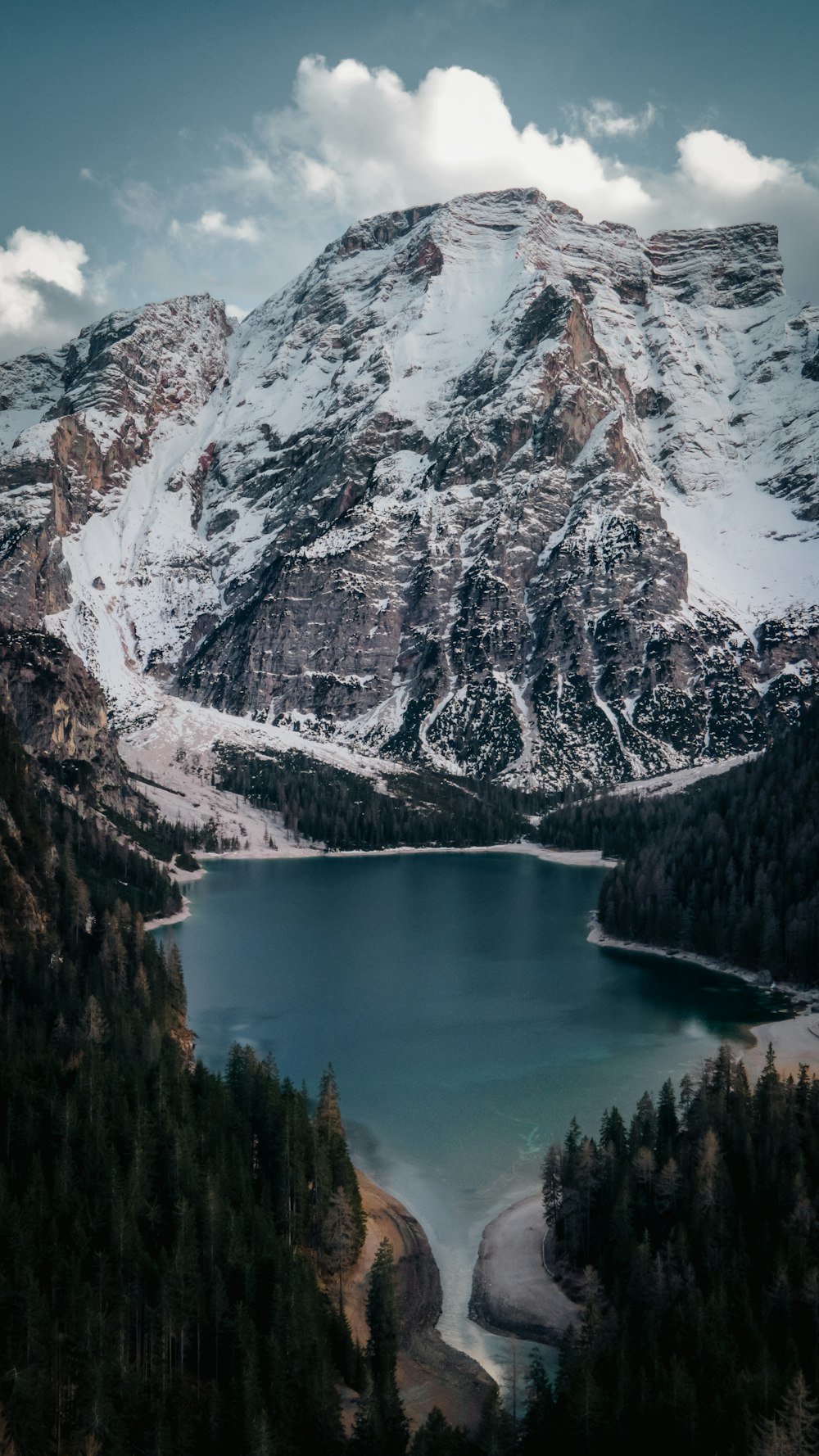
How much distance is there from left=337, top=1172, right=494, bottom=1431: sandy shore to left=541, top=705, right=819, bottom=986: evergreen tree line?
64.2 metres

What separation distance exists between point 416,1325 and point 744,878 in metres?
85.8

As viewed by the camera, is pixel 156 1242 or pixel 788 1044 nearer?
pixel 156 1242

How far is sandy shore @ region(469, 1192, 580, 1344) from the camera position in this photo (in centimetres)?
4516

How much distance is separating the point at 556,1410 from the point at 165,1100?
25.2 meters

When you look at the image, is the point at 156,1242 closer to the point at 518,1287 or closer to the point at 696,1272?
the point at 518,1287

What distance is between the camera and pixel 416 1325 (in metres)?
44.6

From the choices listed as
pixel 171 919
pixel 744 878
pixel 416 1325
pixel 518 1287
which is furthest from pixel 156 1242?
pixel 171 919

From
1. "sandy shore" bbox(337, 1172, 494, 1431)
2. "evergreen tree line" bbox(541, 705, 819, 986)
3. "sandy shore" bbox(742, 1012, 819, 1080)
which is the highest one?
"evergreen tree line" bbox(541, 705, 819, 986)

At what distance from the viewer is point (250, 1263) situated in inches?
1662

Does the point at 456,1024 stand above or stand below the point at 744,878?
below

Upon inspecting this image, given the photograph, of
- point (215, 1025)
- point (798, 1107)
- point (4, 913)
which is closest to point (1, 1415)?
point (798, 1107)

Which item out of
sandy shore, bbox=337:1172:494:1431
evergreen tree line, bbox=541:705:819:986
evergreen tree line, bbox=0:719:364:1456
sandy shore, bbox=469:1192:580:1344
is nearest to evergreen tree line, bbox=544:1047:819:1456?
sandy shore, bbox=469:1192:580:1344

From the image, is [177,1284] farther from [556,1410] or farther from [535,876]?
[535,876]

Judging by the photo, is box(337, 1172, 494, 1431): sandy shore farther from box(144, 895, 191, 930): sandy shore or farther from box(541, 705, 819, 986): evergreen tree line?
box(144, 895, 191, 930): sandy shore
